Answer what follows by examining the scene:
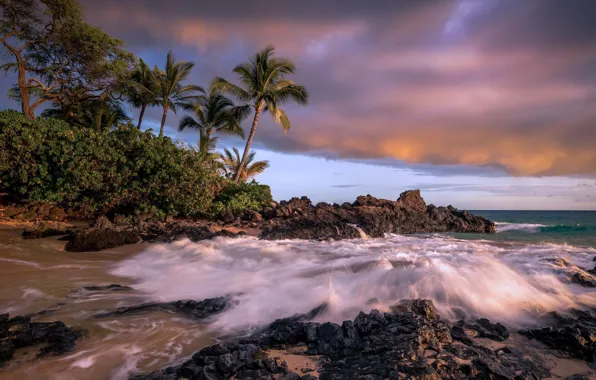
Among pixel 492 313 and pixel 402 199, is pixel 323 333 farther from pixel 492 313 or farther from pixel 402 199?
pixel 402 199

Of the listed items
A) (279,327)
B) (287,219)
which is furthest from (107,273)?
(287,219)

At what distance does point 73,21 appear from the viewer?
1994 centimetres

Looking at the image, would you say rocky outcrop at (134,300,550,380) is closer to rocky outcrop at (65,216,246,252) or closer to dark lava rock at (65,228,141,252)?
dark lava rock at (65,228,141,252)

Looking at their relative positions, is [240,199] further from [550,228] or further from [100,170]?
[550,228]

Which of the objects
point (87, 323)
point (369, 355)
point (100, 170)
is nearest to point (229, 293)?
point (87, 323)

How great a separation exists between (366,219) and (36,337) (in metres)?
16.1

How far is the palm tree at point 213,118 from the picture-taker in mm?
26288

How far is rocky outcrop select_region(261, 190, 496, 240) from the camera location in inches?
612

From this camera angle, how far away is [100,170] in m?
13.8

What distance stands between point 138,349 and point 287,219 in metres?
13.3

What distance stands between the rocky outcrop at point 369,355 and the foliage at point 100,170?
12314mm

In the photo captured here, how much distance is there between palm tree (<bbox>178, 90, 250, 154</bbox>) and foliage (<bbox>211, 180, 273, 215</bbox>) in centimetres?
705

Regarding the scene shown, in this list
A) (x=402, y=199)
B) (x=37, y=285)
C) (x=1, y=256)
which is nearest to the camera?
(x=37, y=285)

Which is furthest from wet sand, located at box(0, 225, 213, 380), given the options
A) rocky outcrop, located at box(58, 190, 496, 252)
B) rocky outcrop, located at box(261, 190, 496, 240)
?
rocky outcrop, located at box(261, 190, 496, 240)
